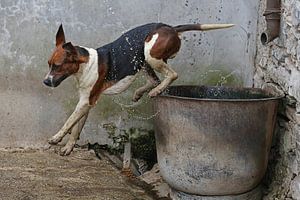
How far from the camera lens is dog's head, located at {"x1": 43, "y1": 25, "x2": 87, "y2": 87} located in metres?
3.97

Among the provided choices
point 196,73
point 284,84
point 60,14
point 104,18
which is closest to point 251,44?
point 196,73

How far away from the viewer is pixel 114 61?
13.7 feet

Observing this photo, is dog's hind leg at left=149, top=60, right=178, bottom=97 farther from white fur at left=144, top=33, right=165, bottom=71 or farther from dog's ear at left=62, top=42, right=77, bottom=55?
dog's ear at left=62, top=42, right=77, bottom=55

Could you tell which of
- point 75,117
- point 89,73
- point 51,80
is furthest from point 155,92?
point 51,80

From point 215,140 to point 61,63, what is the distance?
1115mm

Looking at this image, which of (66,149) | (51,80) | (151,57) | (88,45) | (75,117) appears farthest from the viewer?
(88,45)

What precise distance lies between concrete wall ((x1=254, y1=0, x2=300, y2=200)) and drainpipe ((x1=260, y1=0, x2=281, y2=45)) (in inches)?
2.0

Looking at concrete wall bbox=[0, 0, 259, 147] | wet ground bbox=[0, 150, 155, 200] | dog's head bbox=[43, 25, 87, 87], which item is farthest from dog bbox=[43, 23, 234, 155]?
concrete wall bbox=[0, 0, 259, 147]

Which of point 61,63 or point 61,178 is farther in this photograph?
point 61,178

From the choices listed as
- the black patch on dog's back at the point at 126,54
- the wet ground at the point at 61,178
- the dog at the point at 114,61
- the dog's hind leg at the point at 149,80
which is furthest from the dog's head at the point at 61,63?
the wet ground at the point at 61,178

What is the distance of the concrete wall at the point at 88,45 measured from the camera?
192 inches

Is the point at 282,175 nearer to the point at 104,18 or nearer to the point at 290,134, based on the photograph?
the point at 290,134

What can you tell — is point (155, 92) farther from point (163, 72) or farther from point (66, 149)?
point (66, 149)

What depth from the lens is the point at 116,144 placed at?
511 cm
